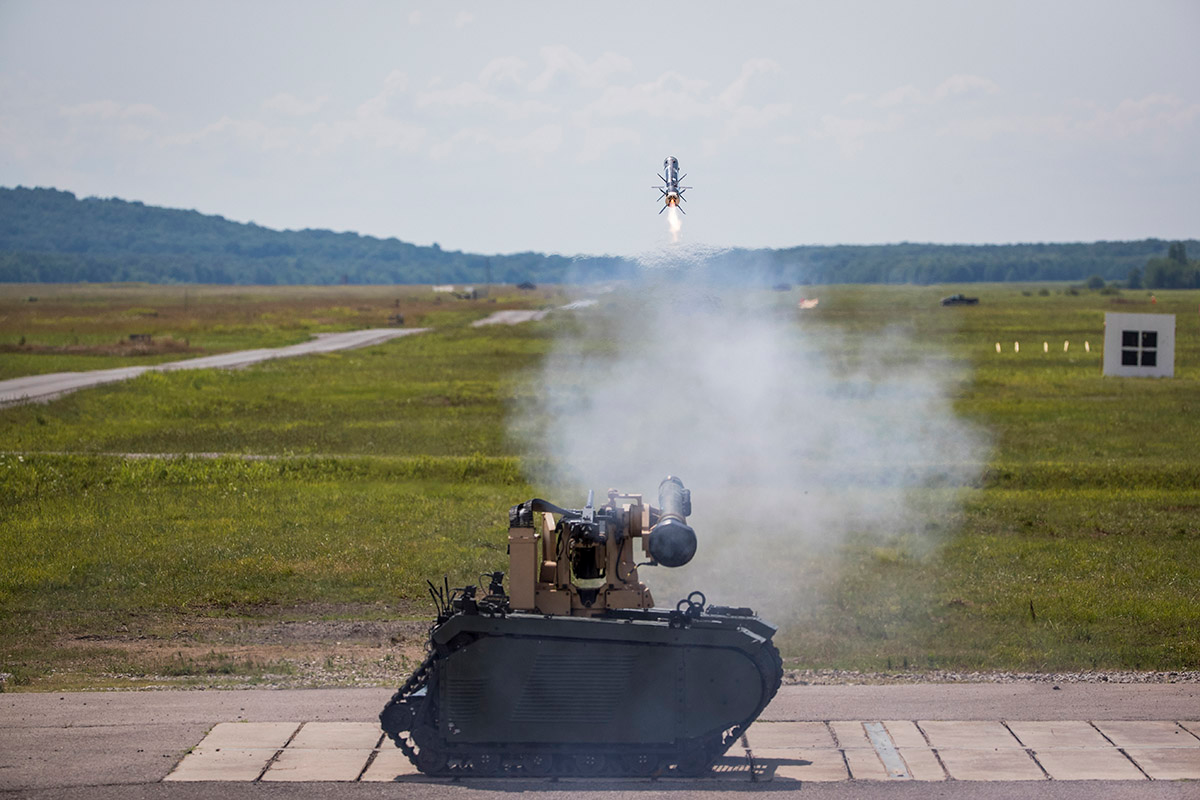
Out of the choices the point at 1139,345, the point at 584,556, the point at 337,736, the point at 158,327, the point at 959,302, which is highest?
the point at 584,556

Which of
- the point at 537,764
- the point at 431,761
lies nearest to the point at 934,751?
the point at 537,764

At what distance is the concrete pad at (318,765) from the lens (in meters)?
12.0

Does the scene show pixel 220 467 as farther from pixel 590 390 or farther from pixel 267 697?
pixel 267 697

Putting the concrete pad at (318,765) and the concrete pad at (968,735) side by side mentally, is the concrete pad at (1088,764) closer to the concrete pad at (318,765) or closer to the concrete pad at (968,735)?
the concrete pad at (968,735)

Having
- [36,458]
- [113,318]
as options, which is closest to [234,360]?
[36,458]

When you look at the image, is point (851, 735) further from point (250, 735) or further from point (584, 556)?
point (250, 735)

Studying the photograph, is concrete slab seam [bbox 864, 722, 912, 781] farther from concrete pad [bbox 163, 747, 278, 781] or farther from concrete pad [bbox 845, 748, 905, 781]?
concrete pad [bbox 163, 747, 278, 781]

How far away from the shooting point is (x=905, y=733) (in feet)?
43.3

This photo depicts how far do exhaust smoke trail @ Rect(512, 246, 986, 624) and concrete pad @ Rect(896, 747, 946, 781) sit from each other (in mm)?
5633

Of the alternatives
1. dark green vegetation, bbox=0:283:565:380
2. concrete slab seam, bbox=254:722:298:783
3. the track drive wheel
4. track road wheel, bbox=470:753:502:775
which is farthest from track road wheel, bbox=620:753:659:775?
dark green vegetation, bbox=0:283:565:380

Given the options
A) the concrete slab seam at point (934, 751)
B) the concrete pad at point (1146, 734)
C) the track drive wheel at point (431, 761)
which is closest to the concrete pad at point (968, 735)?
the concrete slab seam at point (934, 751)

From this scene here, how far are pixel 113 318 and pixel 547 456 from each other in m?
91.8

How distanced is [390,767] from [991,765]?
6.08 metres

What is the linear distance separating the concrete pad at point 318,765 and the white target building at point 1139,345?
47.0 m
